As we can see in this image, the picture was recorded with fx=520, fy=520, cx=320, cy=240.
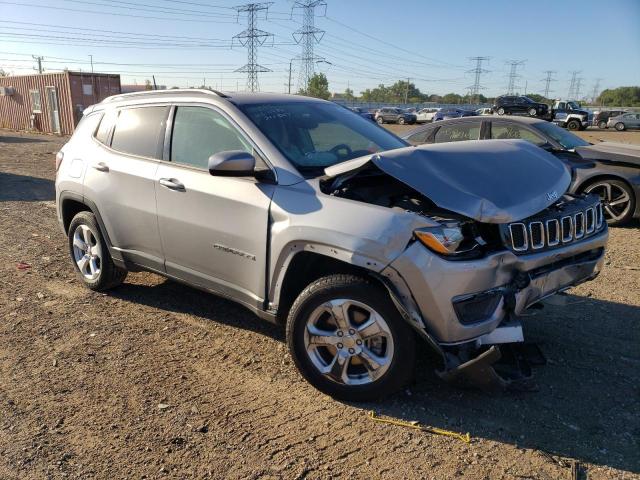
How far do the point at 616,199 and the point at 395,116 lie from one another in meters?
46.3

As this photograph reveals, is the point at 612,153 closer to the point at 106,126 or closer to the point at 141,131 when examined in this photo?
the point at 141,131

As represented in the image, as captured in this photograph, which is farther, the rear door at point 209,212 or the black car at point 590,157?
the black car at point 590,157

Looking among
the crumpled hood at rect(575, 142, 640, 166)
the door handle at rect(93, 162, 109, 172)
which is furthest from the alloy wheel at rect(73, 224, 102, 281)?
the crumpled hood at rect(575, 142, 640, 166)

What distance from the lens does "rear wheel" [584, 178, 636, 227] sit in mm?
7496

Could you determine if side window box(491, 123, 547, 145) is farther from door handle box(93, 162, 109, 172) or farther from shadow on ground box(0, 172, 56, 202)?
shadow on ground box(0, 172, 56, 202)

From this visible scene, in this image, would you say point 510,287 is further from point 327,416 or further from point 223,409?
point 223,409

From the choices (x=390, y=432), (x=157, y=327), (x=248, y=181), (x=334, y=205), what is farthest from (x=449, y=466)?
(x=157, y=327)

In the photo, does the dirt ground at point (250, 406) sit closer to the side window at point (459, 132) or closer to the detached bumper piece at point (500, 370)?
the detached bumper piece at point (500, 370)

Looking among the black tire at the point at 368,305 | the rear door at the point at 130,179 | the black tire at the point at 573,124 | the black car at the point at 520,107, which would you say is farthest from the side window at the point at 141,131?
the black tire at the point at 573,124

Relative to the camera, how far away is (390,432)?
9.64 feet

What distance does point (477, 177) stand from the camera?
3082 millimetres

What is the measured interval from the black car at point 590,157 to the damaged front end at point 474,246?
4.56m

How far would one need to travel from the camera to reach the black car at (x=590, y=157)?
24.5 ft

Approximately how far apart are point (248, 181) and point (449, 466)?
2079 millimetres
